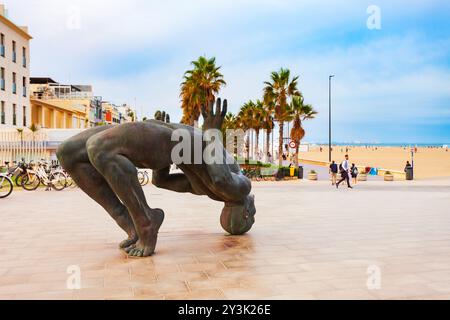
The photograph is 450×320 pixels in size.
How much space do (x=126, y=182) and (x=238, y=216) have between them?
226cm

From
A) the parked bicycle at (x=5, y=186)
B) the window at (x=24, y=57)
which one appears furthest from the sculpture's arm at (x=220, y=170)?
the window at (x=24, y=57)

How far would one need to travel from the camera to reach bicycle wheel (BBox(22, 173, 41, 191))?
16844mm

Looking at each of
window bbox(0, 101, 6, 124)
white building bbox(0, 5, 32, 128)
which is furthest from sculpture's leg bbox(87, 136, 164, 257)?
window bbox(0, 101, 6, 124)

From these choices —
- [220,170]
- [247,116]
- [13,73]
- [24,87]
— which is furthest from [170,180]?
[247,116]

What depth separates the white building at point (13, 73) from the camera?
108 feet

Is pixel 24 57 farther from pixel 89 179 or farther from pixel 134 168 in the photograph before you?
pixel 134 168

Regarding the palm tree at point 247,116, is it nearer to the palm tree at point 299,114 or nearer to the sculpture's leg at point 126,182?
the palm tree at point 299,114

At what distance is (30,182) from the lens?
17.0 metres

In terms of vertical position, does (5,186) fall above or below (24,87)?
below

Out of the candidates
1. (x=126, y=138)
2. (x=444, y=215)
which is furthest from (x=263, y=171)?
(x=126, y=138)

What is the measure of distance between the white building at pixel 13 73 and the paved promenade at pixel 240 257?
26.4 metres

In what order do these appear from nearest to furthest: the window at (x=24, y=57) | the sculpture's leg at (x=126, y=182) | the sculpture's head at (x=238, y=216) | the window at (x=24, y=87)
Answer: the sculpture's leg at (x=126, y=182) → the sculpture's head at (x=238, y=216) → the window at (x=24, y=87) → the window at (x=24, y=57)

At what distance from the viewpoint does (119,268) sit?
528cm

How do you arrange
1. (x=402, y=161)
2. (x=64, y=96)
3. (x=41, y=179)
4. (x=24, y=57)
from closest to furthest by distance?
(x=41, y=179) → (x=24, y=57) → (x=402, y=161) → (x=64, y=96)
